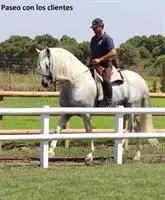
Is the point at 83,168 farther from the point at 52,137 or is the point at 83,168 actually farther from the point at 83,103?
the point at 83,103

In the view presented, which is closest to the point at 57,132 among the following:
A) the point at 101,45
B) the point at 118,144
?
the point at 118,144

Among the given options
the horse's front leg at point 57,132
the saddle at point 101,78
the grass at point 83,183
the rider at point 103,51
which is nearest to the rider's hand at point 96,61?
the rider at point 103,51

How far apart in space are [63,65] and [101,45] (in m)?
0.88

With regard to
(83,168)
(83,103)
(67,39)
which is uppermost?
(67,39)

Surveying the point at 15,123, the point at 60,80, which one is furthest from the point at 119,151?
the point at 15,123

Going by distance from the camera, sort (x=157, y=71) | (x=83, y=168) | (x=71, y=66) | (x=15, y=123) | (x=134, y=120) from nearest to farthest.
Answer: (x=83, y=168), (x=71, y=66), (x=134, y=120), (x=15, y=123), (x=157, y=71)

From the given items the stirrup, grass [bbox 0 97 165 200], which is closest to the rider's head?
the stirrup

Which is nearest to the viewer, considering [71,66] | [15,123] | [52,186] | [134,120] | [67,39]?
[52,186]

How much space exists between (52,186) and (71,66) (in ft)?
11.9

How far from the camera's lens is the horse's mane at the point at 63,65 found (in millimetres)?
10539

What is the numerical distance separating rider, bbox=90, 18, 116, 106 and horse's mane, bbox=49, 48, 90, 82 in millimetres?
474

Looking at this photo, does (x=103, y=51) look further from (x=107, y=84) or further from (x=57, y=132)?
(x=57, y=132)

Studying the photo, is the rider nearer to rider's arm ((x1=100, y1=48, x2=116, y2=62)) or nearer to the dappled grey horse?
rider's arm ((x1=100, y1=48, x2=116, y2=62))

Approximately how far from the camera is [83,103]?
34.8 ft
